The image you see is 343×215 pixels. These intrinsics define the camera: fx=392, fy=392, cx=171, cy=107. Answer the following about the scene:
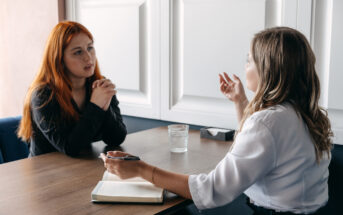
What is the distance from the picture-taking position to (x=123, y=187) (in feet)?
3.57

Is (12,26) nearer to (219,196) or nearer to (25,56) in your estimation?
(25,56)

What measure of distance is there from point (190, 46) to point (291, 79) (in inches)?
40.5

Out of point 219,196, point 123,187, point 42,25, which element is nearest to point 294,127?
point 219,196

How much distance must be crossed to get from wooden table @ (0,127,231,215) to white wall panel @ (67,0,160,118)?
0.52 m

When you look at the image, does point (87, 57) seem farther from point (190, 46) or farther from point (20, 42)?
point (20, 42)

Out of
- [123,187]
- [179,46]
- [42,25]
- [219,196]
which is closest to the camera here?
[219,196]

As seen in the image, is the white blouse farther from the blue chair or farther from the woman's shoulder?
the blue chair

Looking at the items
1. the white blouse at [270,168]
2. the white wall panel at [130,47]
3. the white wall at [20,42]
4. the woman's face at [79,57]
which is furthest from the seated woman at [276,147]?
the white wall at [20,42]

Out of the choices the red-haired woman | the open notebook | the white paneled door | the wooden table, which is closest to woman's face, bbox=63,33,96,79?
the red-haired woman

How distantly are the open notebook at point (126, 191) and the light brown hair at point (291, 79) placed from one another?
0.35 meters

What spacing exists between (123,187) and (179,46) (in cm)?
113

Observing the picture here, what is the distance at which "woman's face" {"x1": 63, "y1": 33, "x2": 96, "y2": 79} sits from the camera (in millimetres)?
1661

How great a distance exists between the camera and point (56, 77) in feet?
5.34

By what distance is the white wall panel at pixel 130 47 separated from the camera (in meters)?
2.17
